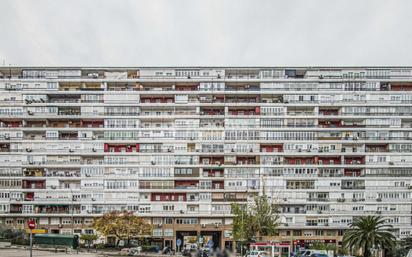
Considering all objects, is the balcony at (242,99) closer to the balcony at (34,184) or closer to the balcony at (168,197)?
the balcony at (168,197)

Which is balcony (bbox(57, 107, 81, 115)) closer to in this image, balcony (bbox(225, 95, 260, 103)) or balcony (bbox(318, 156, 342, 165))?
balcony (bbox(225, 95, 260, 103))

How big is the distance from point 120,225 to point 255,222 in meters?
22.7

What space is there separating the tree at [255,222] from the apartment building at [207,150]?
25.7ft

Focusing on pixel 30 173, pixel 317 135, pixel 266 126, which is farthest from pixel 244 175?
pixel 30 173

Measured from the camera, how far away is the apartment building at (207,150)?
90125 millimetres

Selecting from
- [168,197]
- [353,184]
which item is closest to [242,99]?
[168,197]

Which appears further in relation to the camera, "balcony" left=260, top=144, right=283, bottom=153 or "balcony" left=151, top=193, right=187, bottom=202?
"balcony" left=260, top=144, right=283, bottom=153

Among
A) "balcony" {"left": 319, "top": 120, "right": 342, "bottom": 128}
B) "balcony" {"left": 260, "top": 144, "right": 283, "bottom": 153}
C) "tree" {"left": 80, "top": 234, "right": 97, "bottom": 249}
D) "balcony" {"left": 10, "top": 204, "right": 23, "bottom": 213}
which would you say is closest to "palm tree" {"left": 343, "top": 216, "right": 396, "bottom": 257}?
"balcony" {"left": 260, "top": 144, "right": 283, "bottom": 153}

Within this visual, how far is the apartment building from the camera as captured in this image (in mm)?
90125

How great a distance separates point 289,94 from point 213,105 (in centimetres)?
1486

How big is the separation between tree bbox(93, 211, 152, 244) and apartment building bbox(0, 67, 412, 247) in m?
6.61

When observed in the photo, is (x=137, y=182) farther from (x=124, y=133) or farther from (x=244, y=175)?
(x=244, y=175)

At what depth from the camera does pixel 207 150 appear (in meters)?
91.2

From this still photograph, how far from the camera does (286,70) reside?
94.8m
